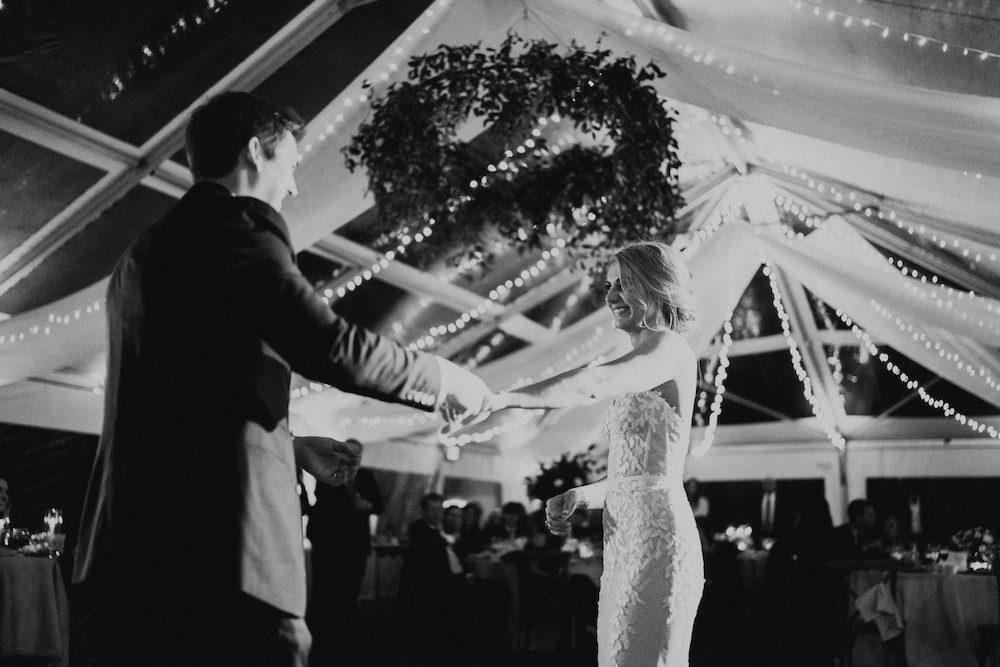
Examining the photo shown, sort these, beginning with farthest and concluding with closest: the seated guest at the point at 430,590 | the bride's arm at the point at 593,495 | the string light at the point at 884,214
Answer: the string light at the point at 884,214 → the seated guest at the point at 430,590 → the bride's arm at the point at 593,495

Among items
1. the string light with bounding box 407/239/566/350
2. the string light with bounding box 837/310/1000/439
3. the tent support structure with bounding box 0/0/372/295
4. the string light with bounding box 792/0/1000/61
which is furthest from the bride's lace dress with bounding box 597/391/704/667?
the string light with bounding box 837/310/1000/439

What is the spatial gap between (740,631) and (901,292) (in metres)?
4.15

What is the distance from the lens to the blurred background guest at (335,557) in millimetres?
6262

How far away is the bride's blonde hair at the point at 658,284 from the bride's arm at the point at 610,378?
0.30ft

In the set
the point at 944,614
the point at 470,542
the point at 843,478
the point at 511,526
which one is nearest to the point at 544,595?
the point at 470,542

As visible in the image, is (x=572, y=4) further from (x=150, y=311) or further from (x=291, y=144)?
(x=150, y=311)

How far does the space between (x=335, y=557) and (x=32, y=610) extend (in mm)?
1920

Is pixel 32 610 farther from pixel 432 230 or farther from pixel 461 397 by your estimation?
pixel 461 397

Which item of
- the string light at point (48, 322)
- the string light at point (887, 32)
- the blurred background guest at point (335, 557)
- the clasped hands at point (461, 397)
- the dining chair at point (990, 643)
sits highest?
the string light at point (887, 32)

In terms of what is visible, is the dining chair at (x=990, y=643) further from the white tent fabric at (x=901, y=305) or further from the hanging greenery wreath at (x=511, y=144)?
the hanging greenery wreath at (x=511, y=144)

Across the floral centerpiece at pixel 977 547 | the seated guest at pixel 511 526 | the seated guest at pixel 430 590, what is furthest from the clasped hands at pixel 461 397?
the seated guest at pixel 511 526

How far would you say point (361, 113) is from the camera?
5102 mm

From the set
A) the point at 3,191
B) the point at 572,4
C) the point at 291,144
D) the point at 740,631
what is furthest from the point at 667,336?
the point at 740,631

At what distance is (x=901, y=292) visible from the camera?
20.3ft
